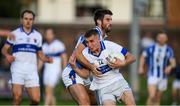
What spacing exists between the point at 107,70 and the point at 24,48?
370 cm

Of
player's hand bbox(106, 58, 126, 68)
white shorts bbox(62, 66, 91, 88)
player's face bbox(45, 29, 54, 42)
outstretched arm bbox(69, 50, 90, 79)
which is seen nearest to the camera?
player's hand bbox(106, 58, 126, 68)

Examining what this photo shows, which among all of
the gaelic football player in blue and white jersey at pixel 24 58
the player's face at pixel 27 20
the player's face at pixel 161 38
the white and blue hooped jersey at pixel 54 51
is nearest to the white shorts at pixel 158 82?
the player's face at pixel 161 38

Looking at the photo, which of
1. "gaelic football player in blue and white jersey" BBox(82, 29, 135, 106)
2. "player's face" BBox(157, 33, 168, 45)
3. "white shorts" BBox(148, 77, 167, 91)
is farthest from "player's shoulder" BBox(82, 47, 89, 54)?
"white shorts" BBox(148, 77, 167, 91)

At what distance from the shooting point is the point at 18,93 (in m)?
18.5

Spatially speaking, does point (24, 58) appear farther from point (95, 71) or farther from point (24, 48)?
point (95, 71)

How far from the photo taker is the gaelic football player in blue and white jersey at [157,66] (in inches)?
930

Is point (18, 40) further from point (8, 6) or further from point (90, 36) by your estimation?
point (8, 6)

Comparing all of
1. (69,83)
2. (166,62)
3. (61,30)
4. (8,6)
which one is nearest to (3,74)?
(166,62)

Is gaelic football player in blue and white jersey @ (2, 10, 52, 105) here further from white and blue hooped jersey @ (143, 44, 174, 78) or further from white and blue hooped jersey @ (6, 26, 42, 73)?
Answer: white and blue hooped jersey @ (143, 44, 174, 78)

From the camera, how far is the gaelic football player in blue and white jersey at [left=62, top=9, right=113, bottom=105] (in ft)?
51.8

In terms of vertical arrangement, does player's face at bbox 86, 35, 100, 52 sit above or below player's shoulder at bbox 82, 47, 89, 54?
above

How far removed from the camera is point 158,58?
23734 millimetres

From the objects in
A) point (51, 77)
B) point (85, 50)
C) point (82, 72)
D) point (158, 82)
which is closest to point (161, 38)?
point (158, 82)

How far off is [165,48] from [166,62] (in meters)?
0.50
